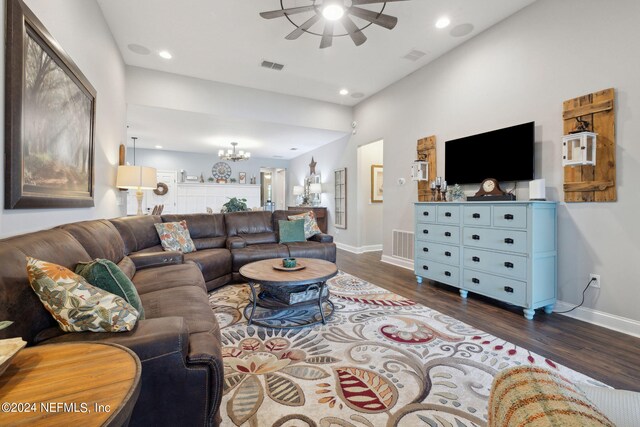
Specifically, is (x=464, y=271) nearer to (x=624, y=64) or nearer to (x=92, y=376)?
(x=624, y=64)

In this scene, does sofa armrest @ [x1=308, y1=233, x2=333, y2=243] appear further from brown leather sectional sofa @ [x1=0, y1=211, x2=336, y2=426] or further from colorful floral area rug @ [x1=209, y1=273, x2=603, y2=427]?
brown leather sectional sofa @ [x1=0, y1=211, x2=336, y2=426]

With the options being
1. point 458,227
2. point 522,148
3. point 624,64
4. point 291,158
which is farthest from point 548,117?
point 291,158

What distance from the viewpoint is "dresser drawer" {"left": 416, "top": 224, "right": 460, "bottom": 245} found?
3.39 m

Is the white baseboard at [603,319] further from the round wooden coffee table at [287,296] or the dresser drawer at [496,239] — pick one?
the round wooden coffee table at [287,296]

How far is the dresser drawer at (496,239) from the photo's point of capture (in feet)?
8.93

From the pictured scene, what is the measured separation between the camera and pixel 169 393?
43.3 inches

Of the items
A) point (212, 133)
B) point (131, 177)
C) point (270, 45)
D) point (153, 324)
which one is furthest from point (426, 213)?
point (212, 133)

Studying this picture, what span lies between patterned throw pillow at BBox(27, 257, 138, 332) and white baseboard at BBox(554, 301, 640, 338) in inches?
140

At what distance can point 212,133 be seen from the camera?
646 cm

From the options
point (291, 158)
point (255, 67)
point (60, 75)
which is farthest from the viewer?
point (291, 158)

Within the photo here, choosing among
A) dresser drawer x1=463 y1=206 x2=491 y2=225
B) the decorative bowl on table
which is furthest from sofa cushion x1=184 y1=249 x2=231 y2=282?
dresser drawer x1=463 y1=206 x2=491 y2=225

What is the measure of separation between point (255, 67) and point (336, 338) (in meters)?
4.05

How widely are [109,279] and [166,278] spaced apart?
1047 mm

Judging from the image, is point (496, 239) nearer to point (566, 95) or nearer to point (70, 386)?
point (566, 95)
